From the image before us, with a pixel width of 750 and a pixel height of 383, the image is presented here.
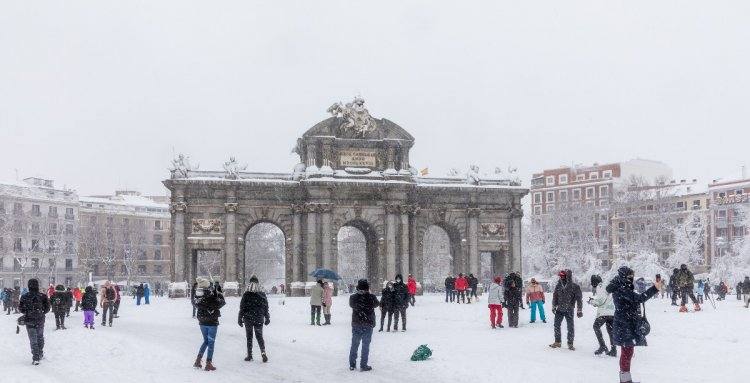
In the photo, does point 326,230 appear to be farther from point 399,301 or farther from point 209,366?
point 209,366

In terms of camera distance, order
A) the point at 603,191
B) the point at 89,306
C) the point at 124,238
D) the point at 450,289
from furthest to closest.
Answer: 1. the point at 603,191
2. the point at 124,238
3. the point at 450,289
4. the point at 89,306

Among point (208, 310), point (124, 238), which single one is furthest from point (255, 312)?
point (124, 238)

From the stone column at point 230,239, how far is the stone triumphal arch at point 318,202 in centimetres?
6

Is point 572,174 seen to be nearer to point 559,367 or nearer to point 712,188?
point 712,188

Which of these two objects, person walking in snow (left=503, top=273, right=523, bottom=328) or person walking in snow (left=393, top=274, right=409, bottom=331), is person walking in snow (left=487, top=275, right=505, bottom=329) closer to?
person walking in snow (left=503, top=273, right=523, bottom=328)

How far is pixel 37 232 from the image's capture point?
10594cm

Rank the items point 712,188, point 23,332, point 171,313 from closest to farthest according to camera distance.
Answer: point 23,332
point 171,313
point 712,188

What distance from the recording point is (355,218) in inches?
2223

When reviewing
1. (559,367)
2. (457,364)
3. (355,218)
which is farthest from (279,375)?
(355,218)

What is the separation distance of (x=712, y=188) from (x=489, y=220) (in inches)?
2014

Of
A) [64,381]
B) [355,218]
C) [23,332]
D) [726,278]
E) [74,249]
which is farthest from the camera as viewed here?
[74,249]

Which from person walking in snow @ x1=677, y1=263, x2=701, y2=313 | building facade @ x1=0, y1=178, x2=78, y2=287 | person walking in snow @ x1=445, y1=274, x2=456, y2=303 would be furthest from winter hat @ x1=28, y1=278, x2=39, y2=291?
building facade @ x1=0, y1=178, x2=78, y2=287

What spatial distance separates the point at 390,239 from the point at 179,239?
13020 millimetres

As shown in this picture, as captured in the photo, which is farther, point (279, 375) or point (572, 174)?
point (572, 174)
